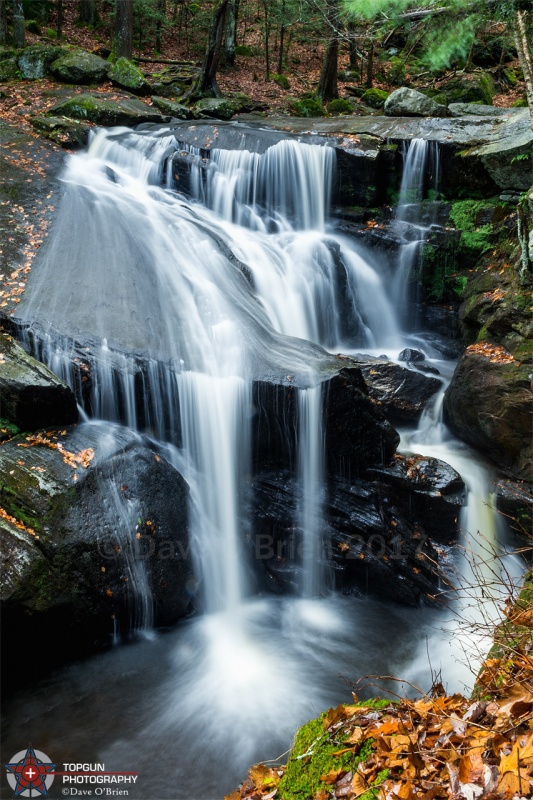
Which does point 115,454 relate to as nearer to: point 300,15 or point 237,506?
point 237,506

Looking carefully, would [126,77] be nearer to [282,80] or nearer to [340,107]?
[340,107]

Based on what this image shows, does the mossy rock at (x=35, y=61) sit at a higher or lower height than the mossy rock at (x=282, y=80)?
lower

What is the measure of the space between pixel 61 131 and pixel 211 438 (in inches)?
345

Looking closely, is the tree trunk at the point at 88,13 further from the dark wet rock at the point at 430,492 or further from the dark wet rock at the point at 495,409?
the dark wet rock at the point at 430,492

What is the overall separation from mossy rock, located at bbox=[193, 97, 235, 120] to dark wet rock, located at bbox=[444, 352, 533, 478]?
10.4 m

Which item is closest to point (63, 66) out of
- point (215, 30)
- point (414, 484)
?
point (215, 30)

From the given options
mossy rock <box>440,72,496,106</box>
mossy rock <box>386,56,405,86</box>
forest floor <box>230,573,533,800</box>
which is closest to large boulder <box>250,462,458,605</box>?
forest floor <box>230,573,533,800</box>

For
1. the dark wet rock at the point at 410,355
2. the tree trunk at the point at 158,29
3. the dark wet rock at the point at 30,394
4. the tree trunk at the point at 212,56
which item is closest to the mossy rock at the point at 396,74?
the tree trunk at the point at 212,56

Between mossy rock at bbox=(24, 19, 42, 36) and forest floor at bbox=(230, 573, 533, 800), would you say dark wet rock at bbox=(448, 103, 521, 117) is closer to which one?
forest floor at bbox=(230, 573, 533, 800)

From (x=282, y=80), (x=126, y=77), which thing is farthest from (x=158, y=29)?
(x=126, y=77)

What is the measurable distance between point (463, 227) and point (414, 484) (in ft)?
19.9

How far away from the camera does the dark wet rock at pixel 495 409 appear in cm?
736

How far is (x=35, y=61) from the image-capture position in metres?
14.9

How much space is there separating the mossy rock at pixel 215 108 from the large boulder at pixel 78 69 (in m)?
2.80
